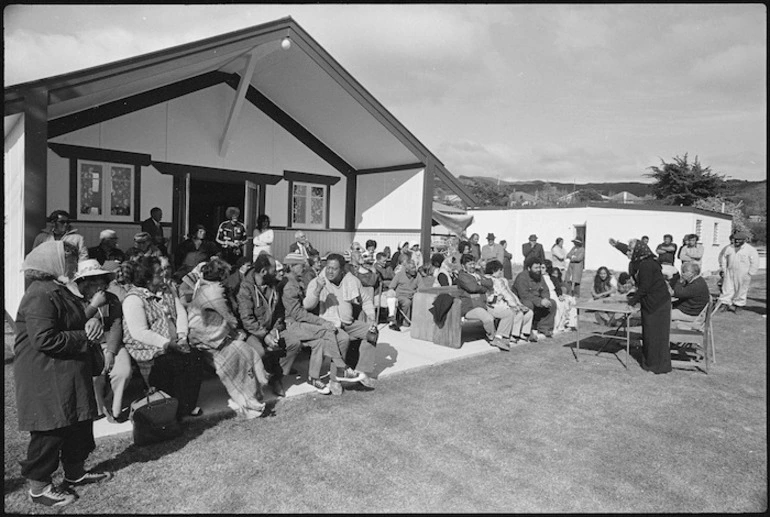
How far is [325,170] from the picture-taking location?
45.5ft

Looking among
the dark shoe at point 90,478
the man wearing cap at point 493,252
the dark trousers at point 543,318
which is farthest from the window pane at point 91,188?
the man wearing cap at point 493,252

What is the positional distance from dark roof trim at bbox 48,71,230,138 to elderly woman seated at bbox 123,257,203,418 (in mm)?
6555

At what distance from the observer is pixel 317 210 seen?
546 inches

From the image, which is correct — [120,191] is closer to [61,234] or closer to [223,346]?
[61,234]

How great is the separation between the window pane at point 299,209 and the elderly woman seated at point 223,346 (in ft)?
27.5

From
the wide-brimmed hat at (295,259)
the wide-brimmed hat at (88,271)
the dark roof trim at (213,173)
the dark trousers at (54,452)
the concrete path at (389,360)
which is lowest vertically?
the concrete path at (389,360)

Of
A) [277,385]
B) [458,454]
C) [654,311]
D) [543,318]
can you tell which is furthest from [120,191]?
[654,311]

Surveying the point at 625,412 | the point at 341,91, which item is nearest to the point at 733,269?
the point at 625,412

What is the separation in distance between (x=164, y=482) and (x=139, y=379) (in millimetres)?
1388

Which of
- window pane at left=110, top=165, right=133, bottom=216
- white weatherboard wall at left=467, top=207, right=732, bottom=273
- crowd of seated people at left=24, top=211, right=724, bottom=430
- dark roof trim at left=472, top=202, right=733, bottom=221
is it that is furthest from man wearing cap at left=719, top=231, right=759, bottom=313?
window pane at left=110, top=165, right=133, bottom=216

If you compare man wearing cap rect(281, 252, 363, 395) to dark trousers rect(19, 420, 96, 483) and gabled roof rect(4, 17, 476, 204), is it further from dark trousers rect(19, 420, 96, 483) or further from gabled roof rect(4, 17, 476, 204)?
gabled roof rect(4, 17, 476, 204)

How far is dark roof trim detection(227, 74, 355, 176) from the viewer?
12.2 m

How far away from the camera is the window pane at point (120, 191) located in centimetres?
1038

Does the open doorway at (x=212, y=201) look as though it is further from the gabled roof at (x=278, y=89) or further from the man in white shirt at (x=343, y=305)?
the man in white shirt at (x=343, y=305)
